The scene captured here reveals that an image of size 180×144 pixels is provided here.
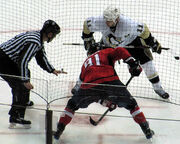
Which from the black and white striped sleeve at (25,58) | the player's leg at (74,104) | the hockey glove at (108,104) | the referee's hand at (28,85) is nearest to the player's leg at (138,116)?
the hockey glove at (108,104)

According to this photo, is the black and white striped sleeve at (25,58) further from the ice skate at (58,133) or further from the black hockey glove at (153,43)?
the black hockey glove at (153,43)

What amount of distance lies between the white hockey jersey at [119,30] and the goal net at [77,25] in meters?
0.52

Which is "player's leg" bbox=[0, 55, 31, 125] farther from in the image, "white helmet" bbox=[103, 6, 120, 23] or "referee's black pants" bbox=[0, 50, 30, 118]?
"white helmet" bbox=[103, 6, 120, 23]

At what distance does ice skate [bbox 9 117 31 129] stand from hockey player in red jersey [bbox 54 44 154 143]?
1.01 feet

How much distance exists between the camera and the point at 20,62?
277 cm

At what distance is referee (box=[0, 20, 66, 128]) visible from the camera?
266 centimetres

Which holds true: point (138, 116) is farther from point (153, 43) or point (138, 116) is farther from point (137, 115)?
point (153, 43)

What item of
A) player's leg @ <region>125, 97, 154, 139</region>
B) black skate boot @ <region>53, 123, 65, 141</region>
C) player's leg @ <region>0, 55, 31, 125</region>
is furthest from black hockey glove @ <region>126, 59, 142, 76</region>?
player's leg @ <region>0, 55, 31, 125</region>

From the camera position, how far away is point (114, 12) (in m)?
3.13

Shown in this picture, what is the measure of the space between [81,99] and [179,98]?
1.06m

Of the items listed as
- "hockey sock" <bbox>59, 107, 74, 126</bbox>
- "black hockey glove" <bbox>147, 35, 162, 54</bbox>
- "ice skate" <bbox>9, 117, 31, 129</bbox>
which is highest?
"black hockey glove" <bbox>147, 35, 162, 54</bbox>

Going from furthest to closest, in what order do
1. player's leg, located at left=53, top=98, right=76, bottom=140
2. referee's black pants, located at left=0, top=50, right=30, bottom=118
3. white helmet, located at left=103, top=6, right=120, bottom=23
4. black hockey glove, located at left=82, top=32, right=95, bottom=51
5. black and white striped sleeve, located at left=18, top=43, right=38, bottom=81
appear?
black hockey glove, located at left=82, top=32, right=95, bottom=51
white helmet, located at left=103, top=6, right=120, bottom=23
black and white striped sleeve, located at left=18, top=43, right=38, bottom=81
referee's black pants, located at left=0, top=50, right=30, bottom=118
player's leg, located at left=53, top=98, right=76, bottom=140

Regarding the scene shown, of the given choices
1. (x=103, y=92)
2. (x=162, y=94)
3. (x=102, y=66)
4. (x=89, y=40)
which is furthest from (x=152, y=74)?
(x=103, y=92)

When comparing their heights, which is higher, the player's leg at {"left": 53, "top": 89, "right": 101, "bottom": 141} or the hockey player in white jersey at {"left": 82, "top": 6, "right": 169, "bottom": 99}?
the hockey player in white jersey at {"left": 82, "top": 6, "right": 169, "bottom": 99}
